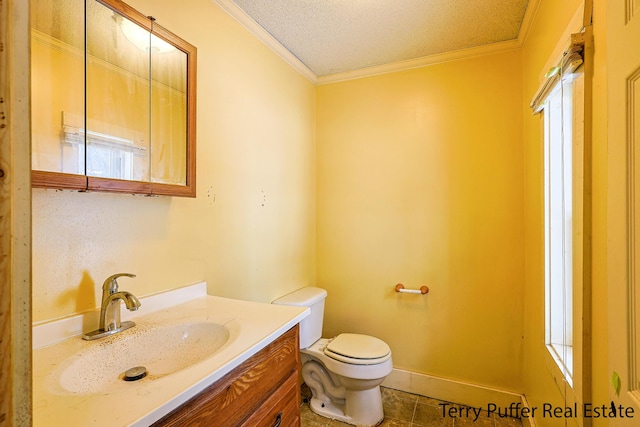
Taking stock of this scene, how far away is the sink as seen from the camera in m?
0.76

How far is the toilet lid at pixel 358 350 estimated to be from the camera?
1779 millimetres

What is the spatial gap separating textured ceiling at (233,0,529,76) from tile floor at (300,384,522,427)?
94.5 inches

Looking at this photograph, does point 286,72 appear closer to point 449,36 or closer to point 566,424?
point 449,36

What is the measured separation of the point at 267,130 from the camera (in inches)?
75.5

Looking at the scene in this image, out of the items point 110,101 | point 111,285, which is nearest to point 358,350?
point 111,285

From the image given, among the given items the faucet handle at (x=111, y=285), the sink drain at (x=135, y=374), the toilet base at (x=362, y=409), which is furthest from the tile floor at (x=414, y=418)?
the faucet handle at (x=111, y=285)

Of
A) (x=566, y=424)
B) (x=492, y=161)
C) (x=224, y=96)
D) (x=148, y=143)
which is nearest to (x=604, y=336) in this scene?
(x=566, y=424)

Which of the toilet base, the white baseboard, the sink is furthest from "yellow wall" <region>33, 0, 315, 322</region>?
the white baseboard

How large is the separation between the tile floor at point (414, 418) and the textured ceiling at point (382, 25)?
2399mm

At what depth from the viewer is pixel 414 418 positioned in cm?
190

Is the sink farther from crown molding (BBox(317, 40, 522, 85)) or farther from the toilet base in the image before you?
crown molding (BBox(317, 40, 522, 85))

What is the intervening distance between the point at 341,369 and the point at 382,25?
2060mm

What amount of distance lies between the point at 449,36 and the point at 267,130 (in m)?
1.29

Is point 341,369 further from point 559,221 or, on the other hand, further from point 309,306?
point 559,221
